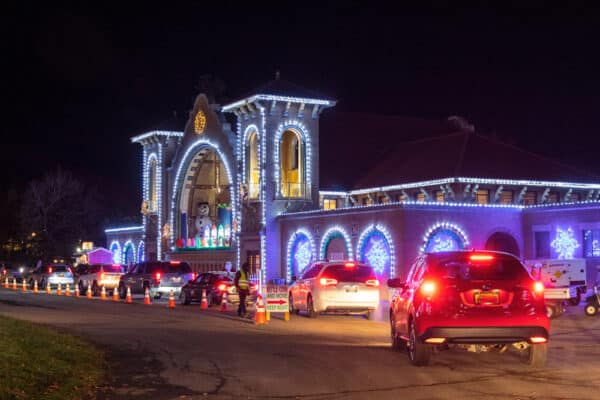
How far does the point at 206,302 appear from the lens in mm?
34250

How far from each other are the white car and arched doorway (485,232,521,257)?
693 inches

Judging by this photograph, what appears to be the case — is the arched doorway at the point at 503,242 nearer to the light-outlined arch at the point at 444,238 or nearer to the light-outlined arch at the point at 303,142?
the light-outlined arch at the point at 444,238

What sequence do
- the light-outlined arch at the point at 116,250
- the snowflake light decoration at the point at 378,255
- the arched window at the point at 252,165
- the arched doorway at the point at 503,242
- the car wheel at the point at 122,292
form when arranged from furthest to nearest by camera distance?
1. the light-outlined arch at the point at 116,250
2. the arched window at the point at 252,165
3. the arched doorway at the point at 503,242
4. the snowflake light decoration at the point at 378,255
5. the car wheel at the point at 122,292

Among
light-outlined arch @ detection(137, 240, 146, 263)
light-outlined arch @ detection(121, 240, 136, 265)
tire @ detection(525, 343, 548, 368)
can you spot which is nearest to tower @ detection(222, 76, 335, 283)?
light-outlined arch @ detection(137, 240, 146, 263)

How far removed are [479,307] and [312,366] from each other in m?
2.90

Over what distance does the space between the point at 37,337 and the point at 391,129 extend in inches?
1845

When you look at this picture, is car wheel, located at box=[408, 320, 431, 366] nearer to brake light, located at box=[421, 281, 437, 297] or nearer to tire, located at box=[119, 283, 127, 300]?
brake light, located at box=[421, 281, 437, 297]

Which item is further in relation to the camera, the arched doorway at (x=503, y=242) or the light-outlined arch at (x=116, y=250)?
the light-outlined arch at (x=116, y=250)

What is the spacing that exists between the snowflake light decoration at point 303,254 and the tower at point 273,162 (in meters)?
1.63

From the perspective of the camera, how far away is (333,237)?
49281mm

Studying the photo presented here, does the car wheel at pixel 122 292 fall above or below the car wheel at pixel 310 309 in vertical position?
above

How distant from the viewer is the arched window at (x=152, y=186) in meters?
73.1

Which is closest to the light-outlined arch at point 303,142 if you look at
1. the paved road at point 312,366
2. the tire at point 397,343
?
the paved road at point 312,366

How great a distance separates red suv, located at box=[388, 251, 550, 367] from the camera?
1468 cm
